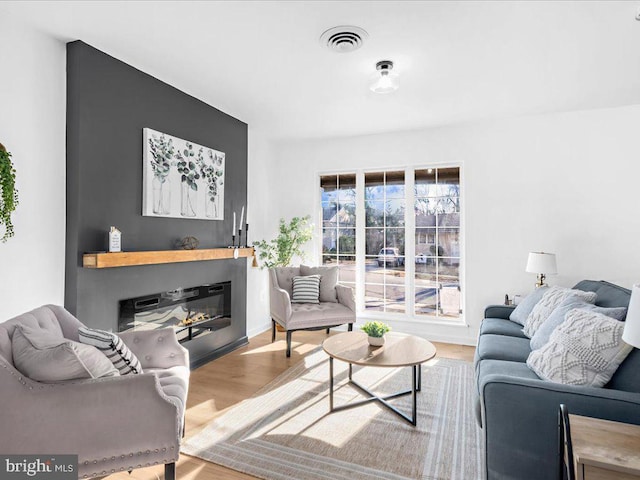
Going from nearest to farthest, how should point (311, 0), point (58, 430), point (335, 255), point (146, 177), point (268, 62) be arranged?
point (58, 430)
point (311, 0)
point (268, 62)
point (146, 177)
point (335, 255)

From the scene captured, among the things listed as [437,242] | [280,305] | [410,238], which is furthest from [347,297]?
[437,242]

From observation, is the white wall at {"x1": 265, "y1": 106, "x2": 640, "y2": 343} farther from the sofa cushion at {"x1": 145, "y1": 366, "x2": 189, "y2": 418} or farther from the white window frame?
the sofa cushion at {"x1": 145, "y1": 366, "x2": 189, "y2": 418}

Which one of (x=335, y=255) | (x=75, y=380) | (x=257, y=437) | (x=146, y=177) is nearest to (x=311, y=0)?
(x=146, y=177)

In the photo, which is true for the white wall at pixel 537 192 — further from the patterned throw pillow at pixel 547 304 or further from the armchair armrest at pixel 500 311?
the patterned throw pillow at pixel 547 304

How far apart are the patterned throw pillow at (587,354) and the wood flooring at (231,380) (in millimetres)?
1710

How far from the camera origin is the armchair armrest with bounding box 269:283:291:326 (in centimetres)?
388

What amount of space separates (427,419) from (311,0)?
9.09 ft

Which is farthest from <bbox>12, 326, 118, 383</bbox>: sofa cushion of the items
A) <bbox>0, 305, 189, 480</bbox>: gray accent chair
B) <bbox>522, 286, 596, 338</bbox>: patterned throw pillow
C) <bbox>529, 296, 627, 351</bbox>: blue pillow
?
<bbox>522, 286, 596, 338</bbox>: patterned throw pillow

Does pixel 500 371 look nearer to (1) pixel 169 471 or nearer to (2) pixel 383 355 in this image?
(2) pixel 383 355

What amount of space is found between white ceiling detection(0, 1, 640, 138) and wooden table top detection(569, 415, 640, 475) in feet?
7.19

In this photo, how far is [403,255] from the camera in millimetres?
4797

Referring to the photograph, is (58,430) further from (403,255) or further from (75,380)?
(403,255)

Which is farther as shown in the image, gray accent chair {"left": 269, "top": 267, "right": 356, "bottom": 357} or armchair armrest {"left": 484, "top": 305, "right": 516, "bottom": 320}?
gray accent chair {"left": 269, "top": 267, "right": 356, "bottom": 357}

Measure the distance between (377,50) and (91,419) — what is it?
275 centimetres
